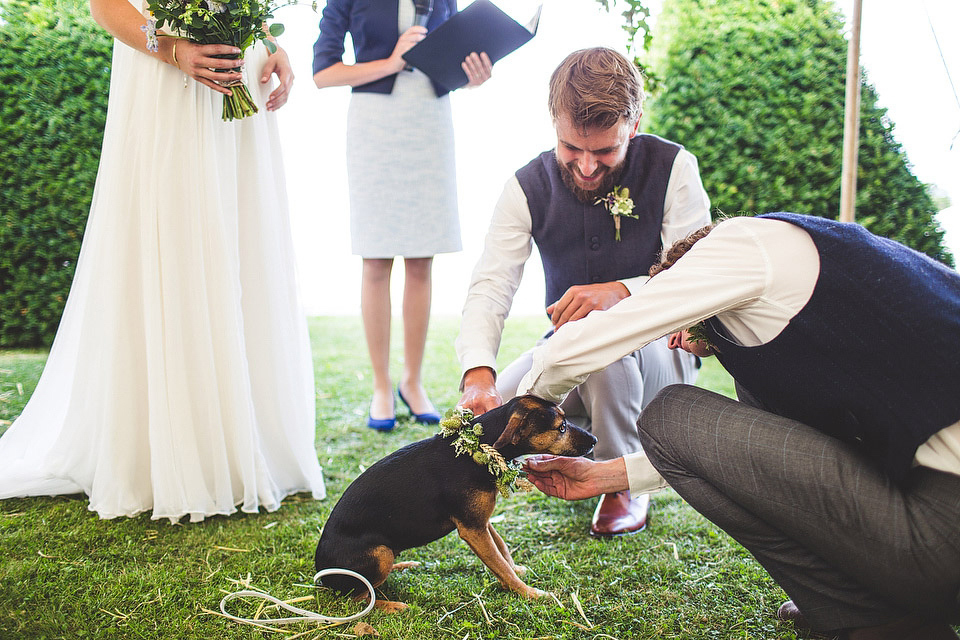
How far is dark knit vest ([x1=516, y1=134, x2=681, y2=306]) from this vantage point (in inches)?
122

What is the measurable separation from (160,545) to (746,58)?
5.23 metres

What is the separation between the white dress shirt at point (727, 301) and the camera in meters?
1.85

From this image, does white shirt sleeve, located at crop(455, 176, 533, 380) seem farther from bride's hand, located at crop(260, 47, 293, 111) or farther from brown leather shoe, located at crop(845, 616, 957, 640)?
brown leather shoe, located at crop(845, 616, 957, 640)

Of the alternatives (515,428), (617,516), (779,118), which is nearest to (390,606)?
(515,428)

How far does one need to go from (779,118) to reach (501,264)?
3499 mm

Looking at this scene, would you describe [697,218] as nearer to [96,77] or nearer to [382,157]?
[382,157]

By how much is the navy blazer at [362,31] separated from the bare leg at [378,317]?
1.07 meters

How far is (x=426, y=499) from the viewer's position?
7.47ft

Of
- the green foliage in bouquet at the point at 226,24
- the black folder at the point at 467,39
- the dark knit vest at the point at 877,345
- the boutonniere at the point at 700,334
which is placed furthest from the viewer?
the black folder at the point at 467,39

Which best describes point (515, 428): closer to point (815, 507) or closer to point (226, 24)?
point (815, 507)

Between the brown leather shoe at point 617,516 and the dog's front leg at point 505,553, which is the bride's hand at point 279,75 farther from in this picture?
the brown leather shoe at point 617,516

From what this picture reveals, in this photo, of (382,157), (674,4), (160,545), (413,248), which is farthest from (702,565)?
(674,4)

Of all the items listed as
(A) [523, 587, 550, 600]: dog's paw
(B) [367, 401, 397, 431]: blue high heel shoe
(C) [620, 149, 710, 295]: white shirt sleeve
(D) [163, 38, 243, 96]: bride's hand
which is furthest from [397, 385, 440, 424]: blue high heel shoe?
(D) [163, 38, 243, 96]: bride's hand

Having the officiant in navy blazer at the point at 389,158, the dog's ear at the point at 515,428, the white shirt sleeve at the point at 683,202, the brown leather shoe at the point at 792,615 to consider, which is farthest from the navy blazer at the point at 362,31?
the brown leather shoe at the point at 792,615
